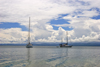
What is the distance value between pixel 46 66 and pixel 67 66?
16.7ft

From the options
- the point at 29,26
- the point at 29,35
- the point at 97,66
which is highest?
the point at 29,26

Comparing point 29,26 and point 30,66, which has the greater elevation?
point 29,26

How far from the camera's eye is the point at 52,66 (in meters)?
28.5

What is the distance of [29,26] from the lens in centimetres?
11806

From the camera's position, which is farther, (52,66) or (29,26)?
(29,26)

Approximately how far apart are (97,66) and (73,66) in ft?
19.4

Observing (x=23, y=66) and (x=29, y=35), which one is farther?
(x=29, y=35)

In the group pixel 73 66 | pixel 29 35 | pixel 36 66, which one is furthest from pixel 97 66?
pixel 29 35

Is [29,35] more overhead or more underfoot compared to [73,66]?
more overhead

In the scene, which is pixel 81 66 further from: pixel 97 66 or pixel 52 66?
pixel 52 66

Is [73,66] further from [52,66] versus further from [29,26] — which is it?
[29,26]

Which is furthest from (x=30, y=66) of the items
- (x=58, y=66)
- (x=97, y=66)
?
(x=97, y=66)

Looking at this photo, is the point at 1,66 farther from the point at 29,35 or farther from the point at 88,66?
A: the point at 29,35

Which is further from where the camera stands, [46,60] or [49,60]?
[49,60]
